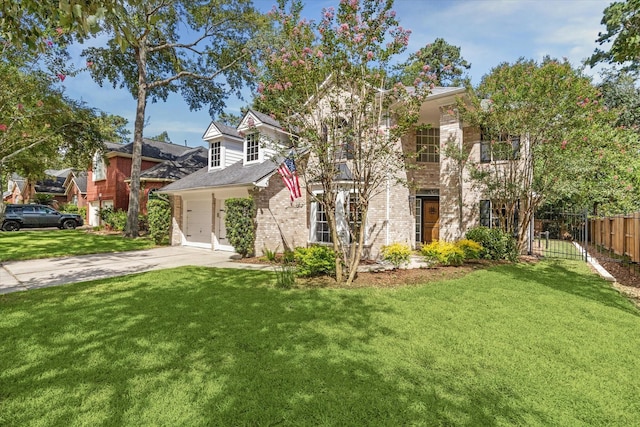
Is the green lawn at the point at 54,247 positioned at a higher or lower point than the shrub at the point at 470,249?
lower

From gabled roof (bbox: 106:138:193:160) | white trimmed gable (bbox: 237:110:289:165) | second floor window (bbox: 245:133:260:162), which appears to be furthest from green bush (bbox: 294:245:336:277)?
gabled roof (bbox: 106:138:193:160)

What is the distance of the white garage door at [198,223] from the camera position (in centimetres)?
1522

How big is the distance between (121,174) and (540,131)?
28.1m

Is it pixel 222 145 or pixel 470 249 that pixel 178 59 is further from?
pixel 470 249

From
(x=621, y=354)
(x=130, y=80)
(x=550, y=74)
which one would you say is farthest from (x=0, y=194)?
(x=130, y=80)

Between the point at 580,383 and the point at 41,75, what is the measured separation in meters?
17.3

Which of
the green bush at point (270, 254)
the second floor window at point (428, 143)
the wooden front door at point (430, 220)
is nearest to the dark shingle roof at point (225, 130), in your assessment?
the green bush at point (270, 254)

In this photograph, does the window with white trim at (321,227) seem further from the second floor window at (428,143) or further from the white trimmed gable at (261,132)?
the second floor window at (428,143)

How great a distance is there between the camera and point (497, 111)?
10.9m

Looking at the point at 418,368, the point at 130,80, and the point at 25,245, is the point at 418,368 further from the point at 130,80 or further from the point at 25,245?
the point at 130,80

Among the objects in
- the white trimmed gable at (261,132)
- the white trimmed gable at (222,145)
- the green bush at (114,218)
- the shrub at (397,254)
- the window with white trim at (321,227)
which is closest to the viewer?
the shrub at (397,254)

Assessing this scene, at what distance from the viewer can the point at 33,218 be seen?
23.3m

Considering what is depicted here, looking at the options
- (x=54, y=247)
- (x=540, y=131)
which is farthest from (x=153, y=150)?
(x=540, y=131)

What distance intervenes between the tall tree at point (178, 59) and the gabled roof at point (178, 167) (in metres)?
3.14
